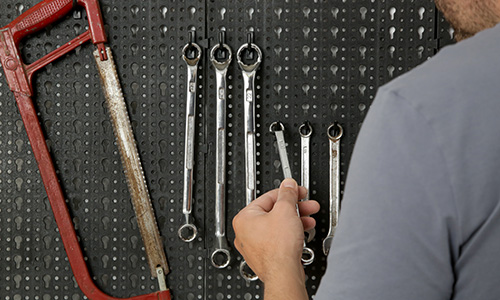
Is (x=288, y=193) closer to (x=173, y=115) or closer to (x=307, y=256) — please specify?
(x=307, y=256)

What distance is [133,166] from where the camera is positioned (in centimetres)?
126

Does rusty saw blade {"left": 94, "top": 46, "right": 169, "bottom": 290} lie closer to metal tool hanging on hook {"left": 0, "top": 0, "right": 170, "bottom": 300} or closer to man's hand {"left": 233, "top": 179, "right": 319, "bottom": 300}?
metal tool hanging on hook {"left": 0, "top": 0, "right": 170, "bottom": 300}

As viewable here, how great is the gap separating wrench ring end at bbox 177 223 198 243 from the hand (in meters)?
0.19

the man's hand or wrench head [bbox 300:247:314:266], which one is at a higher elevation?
the man's hand

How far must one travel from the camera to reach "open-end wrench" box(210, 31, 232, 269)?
1242mm

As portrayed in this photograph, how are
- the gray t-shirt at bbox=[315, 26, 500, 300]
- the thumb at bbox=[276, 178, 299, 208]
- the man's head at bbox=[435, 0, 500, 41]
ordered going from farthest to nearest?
the thumb at bbox=[276, 178, 299, 208], the man's head at bbox=[435, 0, 500, 41], the gray t-shirt at bbox=[315, 26, 500, 300]

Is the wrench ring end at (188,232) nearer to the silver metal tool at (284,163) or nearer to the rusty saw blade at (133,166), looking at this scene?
the rusty saw blade at (133,166)

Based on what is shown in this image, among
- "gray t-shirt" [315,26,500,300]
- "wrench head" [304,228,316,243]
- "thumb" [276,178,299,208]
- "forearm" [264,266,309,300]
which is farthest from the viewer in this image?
"wrench head" [304,228,316,243]

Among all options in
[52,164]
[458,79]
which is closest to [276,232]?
[458,79]

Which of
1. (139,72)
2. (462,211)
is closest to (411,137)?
(462,211)

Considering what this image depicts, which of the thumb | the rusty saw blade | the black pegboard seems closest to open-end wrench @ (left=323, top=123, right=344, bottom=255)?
the black pegboard

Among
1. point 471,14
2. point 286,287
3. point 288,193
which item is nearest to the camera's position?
point 471,14

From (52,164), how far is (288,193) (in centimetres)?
61

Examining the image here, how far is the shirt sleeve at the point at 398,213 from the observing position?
43 centimetres
